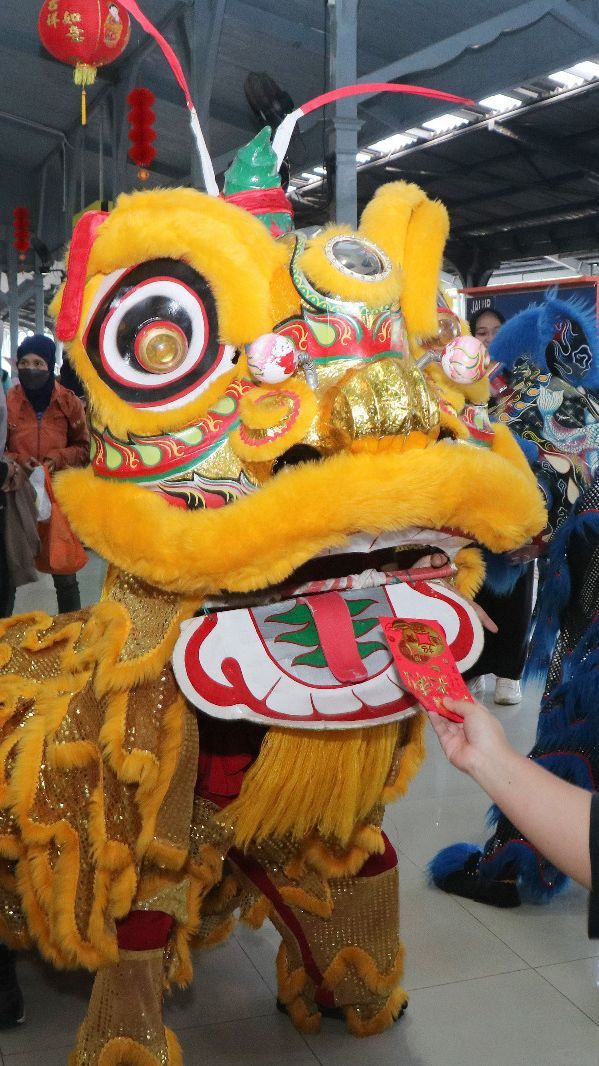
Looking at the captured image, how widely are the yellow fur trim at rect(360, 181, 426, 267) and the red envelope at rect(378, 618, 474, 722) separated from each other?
0.52 m

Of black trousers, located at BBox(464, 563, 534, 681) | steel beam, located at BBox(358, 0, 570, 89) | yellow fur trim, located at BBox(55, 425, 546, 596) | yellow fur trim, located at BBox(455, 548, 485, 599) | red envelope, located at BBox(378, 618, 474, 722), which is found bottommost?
black trousers, located at BBox(464, 563, 534, 681)

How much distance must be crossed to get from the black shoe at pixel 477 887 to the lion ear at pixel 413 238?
4.38 feet

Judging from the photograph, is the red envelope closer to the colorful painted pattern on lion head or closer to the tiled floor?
the colorful painted pattern on lion head

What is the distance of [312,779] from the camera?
1.45 metres

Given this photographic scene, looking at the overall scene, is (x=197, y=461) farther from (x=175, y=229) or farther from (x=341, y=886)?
(x=341, y=886)

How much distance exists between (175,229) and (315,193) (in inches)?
329

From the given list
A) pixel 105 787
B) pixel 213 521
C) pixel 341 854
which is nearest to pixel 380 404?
pixel 213 521

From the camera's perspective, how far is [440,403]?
1.42 meters

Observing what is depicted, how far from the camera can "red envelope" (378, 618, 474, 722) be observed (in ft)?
4.02

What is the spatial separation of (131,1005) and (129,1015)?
0.05 ft

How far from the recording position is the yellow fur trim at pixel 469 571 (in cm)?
158

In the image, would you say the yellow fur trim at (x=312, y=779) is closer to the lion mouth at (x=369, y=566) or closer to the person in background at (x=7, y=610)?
the lion mouth at (x=369, y=566)

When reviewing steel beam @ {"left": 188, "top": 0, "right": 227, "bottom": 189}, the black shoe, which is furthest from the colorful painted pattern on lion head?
steel beam @ {"left": 188, "top": 0, "right": 227, "bottom": 189}

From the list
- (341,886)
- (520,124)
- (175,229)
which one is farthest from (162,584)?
(520,124)
